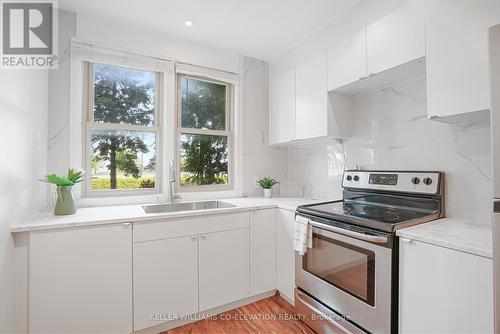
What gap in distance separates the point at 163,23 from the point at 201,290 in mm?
2313

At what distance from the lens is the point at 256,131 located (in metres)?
2.94

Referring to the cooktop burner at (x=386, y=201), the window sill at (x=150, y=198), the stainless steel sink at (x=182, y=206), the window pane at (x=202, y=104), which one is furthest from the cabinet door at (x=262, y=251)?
the window pane at (x=202, y=104)

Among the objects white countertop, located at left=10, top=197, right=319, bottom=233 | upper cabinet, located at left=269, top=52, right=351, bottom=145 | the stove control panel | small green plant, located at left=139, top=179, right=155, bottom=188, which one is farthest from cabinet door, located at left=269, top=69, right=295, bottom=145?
small green plant, located at left=139, top=179, right=155, bottom=188

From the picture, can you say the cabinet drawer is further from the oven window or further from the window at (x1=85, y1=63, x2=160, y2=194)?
the window at (x1=85, y1=63, x2=160, y2=194)

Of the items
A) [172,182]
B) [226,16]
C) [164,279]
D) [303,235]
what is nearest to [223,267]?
[164,279]

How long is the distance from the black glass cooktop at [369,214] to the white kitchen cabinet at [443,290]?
0.16 meters

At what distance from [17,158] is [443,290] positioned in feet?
7.98

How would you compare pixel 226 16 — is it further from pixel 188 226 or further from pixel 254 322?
pixel 254 322

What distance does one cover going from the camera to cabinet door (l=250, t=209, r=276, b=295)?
2174 millimetres

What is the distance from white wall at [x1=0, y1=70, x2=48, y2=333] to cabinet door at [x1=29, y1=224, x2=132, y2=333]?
12cm

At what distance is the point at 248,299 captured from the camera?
7.20 ft

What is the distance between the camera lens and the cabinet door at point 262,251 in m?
2.17

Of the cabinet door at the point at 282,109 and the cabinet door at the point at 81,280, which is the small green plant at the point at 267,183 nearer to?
the cabinet door at the point at 282,109

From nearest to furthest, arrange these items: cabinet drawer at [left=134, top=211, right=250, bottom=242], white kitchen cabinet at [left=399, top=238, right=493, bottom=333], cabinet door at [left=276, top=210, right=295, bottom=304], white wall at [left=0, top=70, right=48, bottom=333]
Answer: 1. white kitchen cabinet at [left=399, top=238, right=493, bottom=333]
2. white wall at [left=0, top=70, right=48, bottom=333]
3. cabinet drawer at [left=134, top=211, right=250, bottom=242]
4. cabinet door at [left=276, top=210, right=295, bottom=304]
